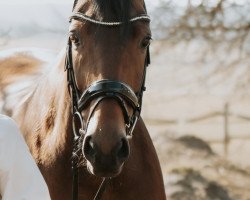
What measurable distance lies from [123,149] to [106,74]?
41 cm

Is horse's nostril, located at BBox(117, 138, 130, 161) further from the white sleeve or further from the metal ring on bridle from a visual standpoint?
the white sleeve

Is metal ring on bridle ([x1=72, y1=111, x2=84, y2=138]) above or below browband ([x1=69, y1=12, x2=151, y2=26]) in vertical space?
below

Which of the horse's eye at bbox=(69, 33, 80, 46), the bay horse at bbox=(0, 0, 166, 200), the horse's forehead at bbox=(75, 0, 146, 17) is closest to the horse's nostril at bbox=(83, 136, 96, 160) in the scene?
the bay horse at bbox=(0, 0, 166, 200)

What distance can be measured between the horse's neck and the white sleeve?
5.08 ft

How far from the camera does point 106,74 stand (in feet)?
11.4

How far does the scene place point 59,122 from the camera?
4.02 m

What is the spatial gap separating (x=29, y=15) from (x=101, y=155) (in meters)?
12.3

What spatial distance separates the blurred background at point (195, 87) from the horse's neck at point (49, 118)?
2.15m

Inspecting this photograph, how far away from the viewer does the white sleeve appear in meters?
2.30

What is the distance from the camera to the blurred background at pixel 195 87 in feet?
31.3

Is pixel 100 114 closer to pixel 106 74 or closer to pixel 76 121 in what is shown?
pixel 106 74

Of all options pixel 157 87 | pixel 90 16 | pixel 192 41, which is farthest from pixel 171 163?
pixel 90 16

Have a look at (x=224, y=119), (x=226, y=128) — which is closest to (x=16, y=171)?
(x=226, y=128)

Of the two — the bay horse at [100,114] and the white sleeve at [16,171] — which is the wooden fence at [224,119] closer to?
the bay horse at [100,114]
